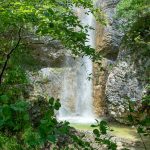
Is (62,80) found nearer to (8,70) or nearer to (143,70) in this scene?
(143,70)

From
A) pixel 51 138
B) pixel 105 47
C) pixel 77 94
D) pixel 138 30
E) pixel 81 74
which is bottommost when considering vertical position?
pixel 51 138

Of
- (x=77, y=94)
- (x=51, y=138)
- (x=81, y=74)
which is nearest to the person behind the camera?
(x=51, y=138)

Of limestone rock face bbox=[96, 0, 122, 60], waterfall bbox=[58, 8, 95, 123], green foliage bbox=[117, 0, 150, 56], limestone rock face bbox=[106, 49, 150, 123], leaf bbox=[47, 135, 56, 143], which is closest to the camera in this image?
leaf bbox=[47, 135, 56, 143]

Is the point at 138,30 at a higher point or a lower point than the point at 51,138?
higher

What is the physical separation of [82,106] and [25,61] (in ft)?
25.6

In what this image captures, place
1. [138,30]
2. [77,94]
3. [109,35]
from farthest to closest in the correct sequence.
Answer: [77,94], [109,35], [138,30]

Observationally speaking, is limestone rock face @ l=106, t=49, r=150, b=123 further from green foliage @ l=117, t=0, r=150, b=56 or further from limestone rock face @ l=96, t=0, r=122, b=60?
limestone rock face @ l=96, t=0, r=122, b=60

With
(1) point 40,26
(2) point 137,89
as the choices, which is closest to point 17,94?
(1) point 40,26

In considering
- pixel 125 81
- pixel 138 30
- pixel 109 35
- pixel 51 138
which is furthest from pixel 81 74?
pixel 51 138

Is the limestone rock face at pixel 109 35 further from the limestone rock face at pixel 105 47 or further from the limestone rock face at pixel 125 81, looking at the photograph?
the limestone rock face at pixel 125 81

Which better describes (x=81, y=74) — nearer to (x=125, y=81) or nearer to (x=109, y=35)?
(x=109, y=35)

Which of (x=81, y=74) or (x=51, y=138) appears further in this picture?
(x=81, y=74)

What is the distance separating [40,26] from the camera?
4492 millimetres

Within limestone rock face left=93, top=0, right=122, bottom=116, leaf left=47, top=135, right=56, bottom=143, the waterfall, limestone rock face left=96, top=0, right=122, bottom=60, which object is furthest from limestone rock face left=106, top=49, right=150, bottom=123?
leaf left=47, top=135, right=56, bottom=143
